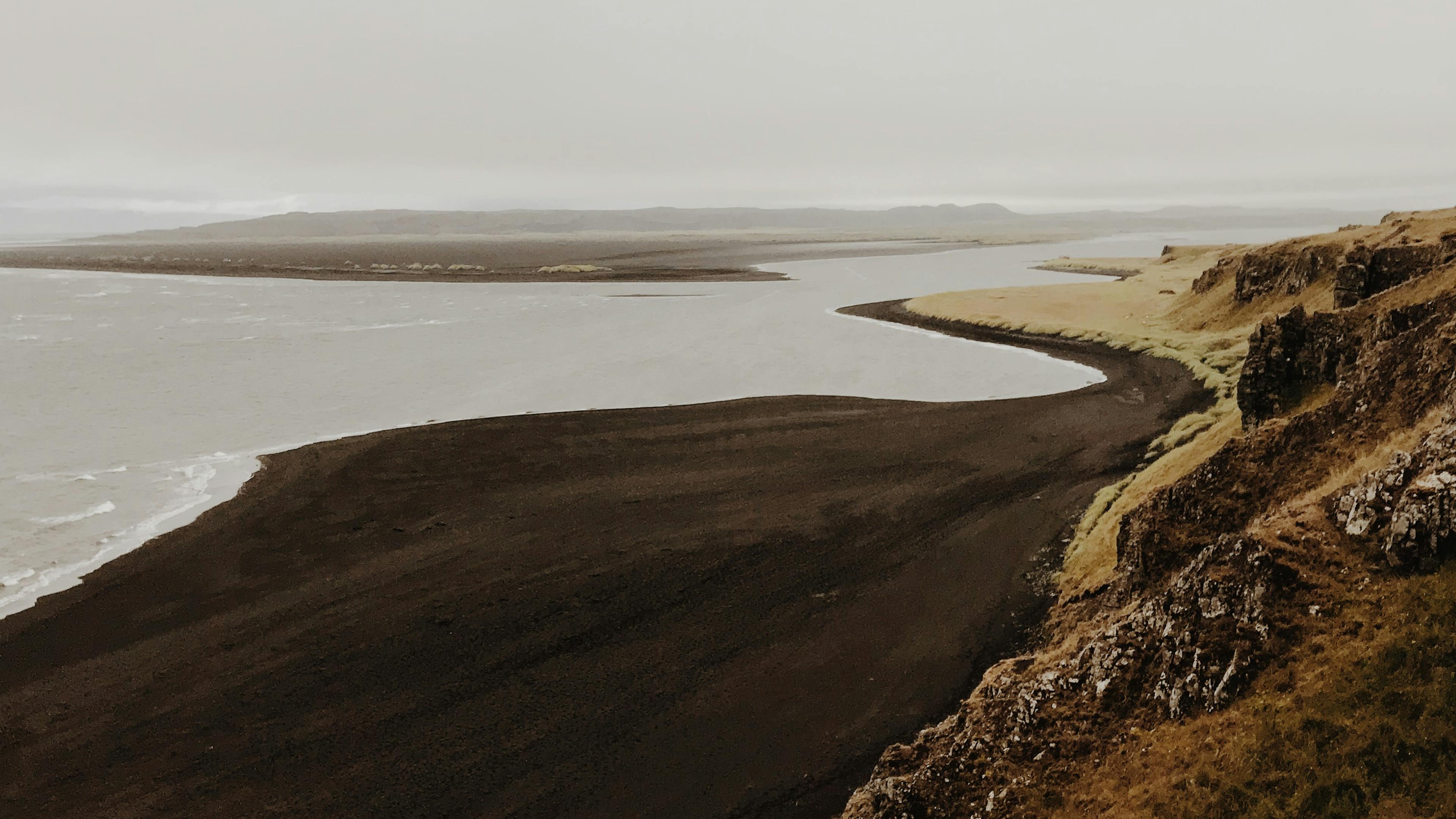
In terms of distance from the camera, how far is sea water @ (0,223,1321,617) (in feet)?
85.7

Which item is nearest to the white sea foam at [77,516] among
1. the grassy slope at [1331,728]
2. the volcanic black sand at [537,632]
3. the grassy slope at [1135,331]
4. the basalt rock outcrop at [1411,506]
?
the volcanic black sand at [537,632]

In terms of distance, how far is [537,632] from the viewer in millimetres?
17969

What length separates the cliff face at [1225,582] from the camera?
9250 mm

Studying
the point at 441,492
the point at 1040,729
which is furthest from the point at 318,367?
the point at 1040,729

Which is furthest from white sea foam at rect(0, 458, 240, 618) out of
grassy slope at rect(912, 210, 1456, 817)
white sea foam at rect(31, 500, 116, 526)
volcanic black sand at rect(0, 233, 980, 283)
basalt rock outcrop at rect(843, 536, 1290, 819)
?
volcanic black sand at rect(0, 233, 980, 283)

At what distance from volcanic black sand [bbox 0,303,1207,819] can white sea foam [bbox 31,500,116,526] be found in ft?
10.5

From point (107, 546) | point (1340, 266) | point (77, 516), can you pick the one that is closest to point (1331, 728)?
point (107, 546)

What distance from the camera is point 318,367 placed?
47.3m

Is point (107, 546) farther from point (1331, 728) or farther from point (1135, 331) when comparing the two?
point (1135, 331)

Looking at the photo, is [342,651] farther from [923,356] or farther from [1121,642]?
[923,356]

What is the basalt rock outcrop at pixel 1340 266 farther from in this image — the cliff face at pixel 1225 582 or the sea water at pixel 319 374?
the sea water at pixel 319 374

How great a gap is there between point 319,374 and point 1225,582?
1790 inches

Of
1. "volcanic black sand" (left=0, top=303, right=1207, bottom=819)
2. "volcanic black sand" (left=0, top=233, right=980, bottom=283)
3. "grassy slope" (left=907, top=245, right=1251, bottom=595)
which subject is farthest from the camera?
"volcanic black sand" (left=0, top=233, right=980, bottom=283)

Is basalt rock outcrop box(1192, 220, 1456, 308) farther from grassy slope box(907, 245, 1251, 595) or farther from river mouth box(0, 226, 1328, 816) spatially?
river mouth box(0, 226, 1328, 816)
